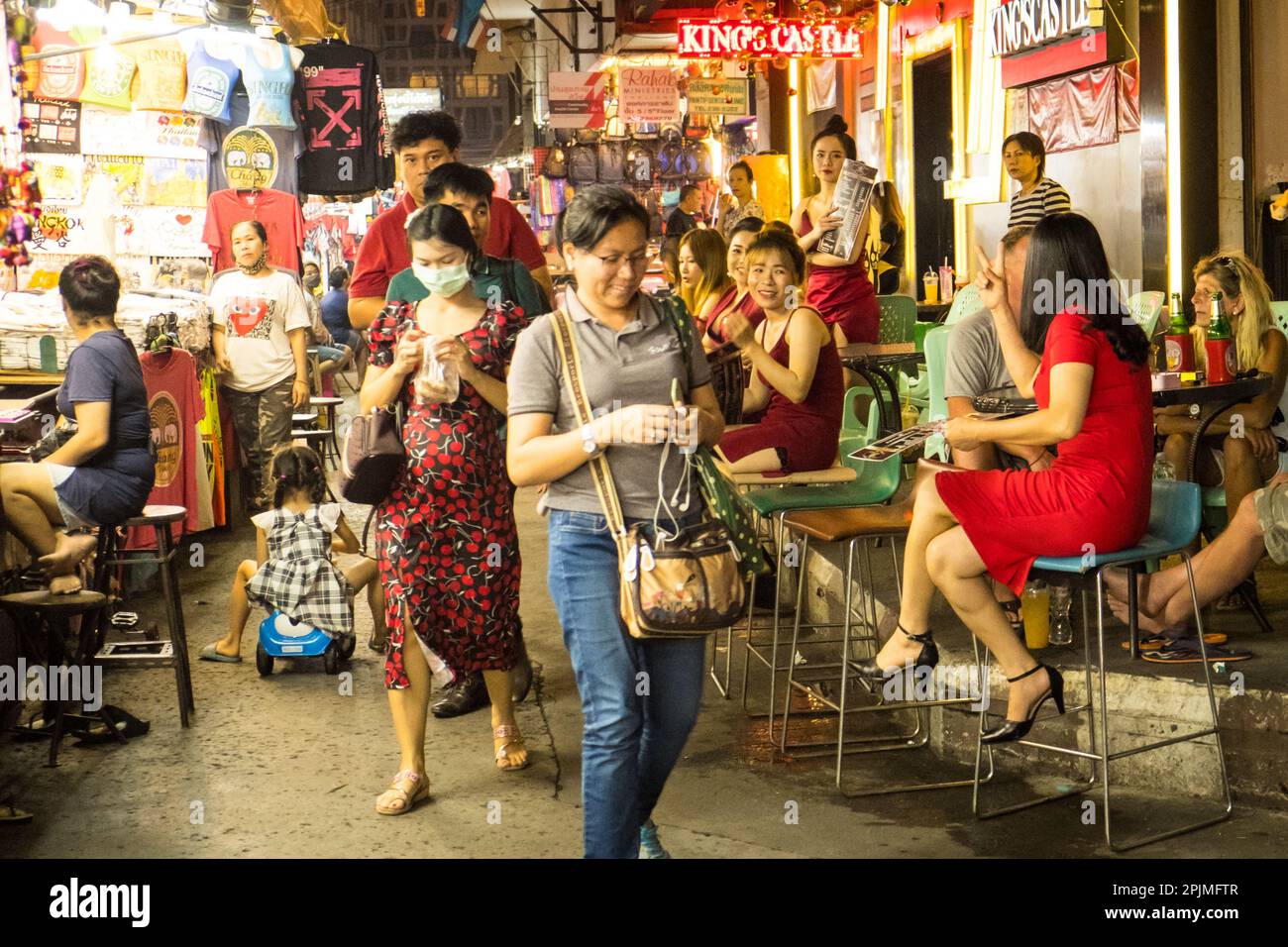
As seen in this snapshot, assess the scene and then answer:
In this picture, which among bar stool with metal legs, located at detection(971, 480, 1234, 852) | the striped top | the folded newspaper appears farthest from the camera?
the folded newspaper

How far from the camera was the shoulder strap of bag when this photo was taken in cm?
368

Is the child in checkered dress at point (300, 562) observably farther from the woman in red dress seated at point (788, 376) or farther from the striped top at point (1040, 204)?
the striped top at point (1040, 204)

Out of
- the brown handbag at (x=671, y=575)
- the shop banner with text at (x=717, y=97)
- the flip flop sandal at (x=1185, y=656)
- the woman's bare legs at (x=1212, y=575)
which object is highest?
the shop banner with text at (x=717, y=97)

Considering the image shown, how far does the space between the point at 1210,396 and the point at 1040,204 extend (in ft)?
8.51

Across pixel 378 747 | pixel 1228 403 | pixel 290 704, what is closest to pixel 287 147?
pixel 290 704

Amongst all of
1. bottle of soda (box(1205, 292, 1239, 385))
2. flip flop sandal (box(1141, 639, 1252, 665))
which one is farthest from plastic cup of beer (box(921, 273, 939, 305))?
flip flop sandal (box(1141, 639, 1252, 665))

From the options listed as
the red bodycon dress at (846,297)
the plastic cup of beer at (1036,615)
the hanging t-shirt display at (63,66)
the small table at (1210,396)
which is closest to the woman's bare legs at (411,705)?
the plastic cup of beer at (1036,615)

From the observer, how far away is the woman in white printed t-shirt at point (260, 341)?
956cm

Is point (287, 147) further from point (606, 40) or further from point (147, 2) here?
point (606, 40)

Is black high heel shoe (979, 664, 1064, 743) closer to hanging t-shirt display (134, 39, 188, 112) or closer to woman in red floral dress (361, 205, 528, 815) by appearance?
woman in red floral dress (361, 205, 528, 815)

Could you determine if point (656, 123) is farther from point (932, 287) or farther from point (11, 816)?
point (11, 816)

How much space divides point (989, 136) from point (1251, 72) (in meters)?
2.48

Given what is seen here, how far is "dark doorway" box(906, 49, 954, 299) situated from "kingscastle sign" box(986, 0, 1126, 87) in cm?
266

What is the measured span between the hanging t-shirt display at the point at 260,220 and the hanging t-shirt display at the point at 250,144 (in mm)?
127
